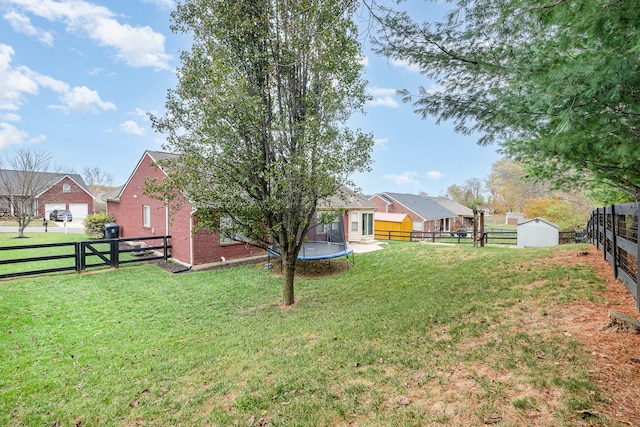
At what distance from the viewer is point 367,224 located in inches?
751

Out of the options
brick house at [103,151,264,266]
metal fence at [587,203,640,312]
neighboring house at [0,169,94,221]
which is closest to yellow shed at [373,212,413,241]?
brick house at [103,151,264,266]

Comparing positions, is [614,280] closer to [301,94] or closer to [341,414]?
[341,414]

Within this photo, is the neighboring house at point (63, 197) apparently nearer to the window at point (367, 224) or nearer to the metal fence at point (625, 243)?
the window at point (367, 224)

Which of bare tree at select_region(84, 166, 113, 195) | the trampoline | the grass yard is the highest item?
bare tree at select_region(84, 166, 113, 195)

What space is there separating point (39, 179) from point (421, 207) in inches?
1356

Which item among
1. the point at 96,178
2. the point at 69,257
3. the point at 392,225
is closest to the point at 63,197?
the point at 96,178

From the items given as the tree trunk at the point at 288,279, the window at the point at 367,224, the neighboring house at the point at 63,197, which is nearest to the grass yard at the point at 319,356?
the tree trunk at the point at 288,279

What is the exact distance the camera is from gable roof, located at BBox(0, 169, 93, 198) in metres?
20.1

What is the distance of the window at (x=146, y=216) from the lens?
48.1ft

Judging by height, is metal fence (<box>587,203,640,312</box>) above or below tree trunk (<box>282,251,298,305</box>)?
above

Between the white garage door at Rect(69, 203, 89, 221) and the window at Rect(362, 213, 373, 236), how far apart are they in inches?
1169

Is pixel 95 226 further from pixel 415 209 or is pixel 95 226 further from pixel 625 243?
pixel 415 209

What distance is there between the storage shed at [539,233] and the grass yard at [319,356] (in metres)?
13.9

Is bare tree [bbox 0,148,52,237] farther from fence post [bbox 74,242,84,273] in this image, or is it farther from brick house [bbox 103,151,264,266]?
fence post [bbox 74,242,84,273]
